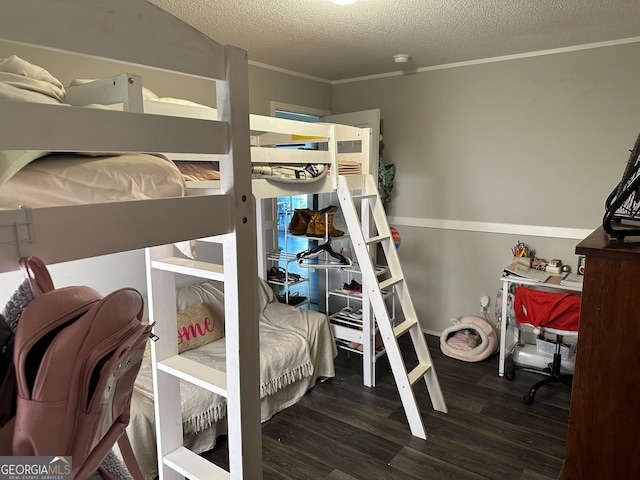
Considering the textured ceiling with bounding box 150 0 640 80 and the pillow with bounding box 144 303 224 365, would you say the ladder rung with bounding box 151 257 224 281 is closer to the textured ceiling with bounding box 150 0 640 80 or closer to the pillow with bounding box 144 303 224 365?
the pillow with bounding box 144 303 224 365

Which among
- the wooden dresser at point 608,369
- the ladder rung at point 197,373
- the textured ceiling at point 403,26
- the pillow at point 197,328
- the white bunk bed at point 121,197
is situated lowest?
the pillow at point 197,328

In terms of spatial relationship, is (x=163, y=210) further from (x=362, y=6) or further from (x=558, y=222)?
(x=558, y=222)

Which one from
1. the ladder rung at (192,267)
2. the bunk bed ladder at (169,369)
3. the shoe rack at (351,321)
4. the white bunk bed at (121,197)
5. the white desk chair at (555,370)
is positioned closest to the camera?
the white bunk bed at (121,197)

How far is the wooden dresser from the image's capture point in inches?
34.0

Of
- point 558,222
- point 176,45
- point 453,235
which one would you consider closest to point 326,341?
point 453,235

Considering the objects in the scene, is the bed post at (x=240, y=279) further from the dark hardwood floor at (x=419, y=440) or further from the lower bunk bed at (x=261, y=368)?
the dark hardwood floor at (x=419, y=440)

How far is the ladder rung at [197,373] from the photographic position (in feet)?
3.95

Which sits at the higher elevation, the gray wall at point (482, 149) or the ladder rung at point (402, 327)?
the gray wall at point (482, 149)

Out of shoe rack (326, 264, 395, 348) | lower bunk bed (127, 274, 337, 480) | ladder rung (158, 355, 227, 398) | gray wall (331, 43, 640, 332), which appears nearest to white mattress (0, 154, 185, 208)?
ladder rung (158, 355, 227, 398)

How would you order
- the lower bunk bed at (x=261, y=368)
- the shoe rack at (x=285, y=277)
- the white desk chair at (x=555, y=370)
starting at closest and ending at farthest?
the lower bunk bed at (x=261, y=368)
the white desk chair at (x=555, y=370)
the shoe rack at (x=285, y=277)

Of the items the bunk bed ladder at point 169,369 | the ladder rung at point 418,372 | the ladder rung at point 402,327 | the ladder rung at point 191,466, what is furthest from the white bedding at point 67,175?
the ladder rung at point 418,372

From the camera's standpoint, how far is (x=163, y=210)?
870mm

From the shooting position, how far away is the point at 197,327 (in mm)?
2752

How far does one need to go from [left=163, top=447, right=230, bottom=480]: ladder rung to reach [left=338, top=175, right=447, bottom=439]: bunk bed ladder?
1.46 m
